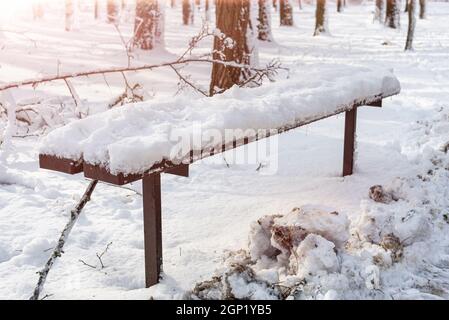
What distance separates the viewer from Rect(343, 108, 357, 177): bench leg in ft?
16.4

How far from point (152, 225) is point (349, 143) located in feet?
8.43

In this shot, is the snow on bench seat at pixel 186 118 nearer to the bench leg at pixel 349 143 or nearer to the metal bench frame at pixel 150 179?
the metal bench frame at pixel 150 179

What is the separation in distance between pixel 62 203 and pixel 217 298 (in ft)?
7.16

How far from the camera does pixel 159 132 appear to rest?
9.68ft

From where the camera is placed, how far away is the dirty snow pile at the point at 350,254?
9.64 ft

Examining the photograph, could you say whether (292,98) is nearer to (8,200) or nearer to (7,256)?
(7,256)

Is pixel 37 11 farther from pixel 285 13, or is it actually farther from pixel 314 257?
pixel 314 257

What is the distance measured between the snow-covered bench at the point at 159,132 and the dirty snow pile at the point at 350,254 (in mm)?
552

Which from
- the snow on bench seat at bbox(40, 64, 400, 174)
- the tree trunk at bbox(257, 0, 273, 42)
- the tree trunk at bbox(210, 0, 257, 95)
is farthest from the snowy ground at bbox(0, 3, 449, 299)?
the tree trunk at bbox(257, 0, 273, 42)

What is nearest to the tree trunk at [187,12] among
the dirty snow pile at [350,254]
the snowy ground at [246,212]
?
the snowy ground at [246,212]

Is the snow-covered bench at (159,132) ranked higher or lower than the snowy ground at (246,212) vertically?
higher

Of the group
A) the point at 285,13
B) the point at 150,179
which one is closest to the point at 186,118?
the point at 150,179
